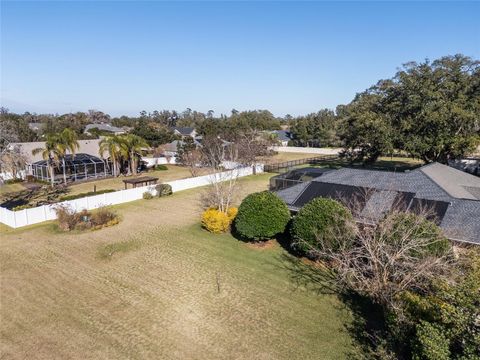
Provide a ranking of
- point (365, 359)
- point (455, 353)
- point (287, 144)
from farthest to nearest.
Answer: point (287, 144)
point (365, 359)
point (455, 353)

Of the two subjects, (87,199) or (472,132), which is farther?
(472,132)

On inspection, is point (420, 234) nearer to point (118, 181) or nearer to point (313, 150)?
point (118, 181)

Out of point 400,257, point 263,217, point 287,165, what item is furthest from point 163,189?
point 400,257

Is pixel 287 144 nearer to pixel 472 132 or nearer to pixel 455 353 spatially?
pixel 472 132

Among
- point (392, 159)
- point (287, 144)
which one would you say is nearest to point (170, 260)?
point (392, 159)

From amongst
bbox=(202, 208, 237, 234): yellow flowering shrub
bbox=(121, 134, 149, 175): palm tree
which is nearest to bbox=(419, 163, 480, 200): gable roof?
bbox=(202, 208, 237, 234): yellow flowering shrub

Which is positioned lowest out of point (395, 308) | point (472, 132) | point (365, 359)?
point (365, 359)

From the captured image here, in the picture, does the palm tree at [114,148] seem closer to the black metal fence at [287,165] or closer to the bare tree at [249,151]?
the bare tree at [249,151]

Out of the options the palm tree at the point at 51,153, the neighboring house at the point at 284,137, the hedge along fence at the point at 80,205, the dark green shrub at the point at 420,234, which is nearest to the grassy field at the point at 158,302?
the hedge along fence at the point at 80,205
